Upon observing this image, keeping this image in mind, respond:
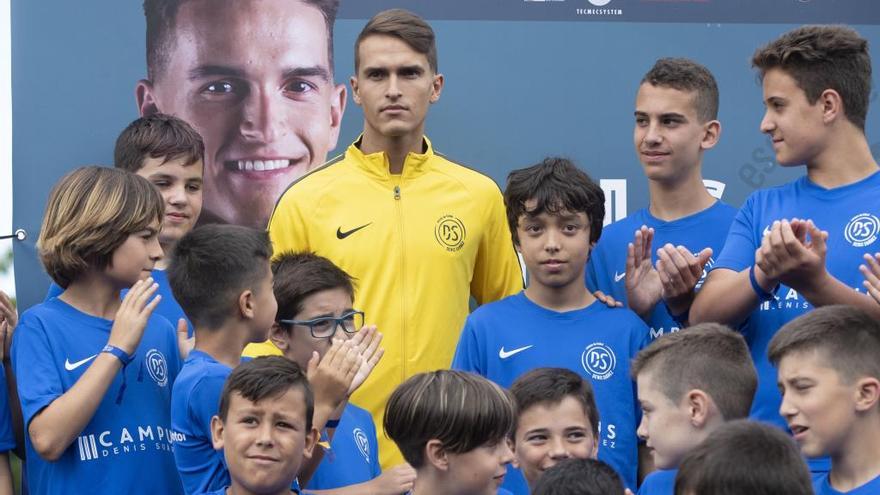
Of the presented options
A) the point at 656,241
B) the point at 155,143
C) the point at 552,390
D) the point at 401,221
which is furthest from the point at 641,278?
the point at 155,143

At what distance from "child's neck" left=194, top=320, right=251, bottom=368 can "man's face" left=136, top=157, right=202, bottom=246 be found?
982mm

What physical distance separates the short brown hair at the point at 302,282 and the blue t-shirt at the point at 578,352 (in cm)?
50

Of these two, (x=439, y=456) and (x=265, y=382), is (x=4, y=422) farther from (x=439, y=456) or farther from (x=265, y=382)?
(x=439, y=456)

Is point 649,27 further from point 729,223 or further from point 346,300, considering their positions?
point 346,300

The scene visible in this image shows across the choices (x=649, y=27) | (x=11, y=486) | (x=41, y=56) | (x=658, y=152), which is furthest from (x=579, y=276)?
(x=41, y=56)

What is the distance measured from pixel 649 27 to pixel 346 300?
6.86 feet

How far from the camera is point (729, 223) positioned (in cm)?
502

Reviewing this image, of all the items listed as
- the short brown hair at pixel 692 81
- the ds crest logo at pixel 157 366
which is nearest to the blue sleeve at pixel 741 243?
the short brown hair at pixel 692 81

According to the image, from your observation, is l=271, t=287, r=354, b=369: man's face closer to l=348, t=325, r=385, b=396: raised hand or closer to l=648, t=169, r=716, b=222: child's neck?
l=348, t=325, r=385, b=396: raised hand

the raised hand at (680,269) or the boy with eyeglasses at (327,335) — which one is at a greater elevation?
the raised hand at (680,269)

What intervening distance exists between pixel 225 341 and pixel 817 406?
1.77 meters

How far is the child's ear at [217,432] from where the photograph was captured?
382 cm

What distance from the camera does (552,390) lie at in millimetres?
4180

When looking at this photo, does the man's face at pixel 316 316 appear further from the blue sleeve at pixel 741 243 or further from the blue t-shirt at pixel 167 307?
the blue sleeve at pixel 741 243
